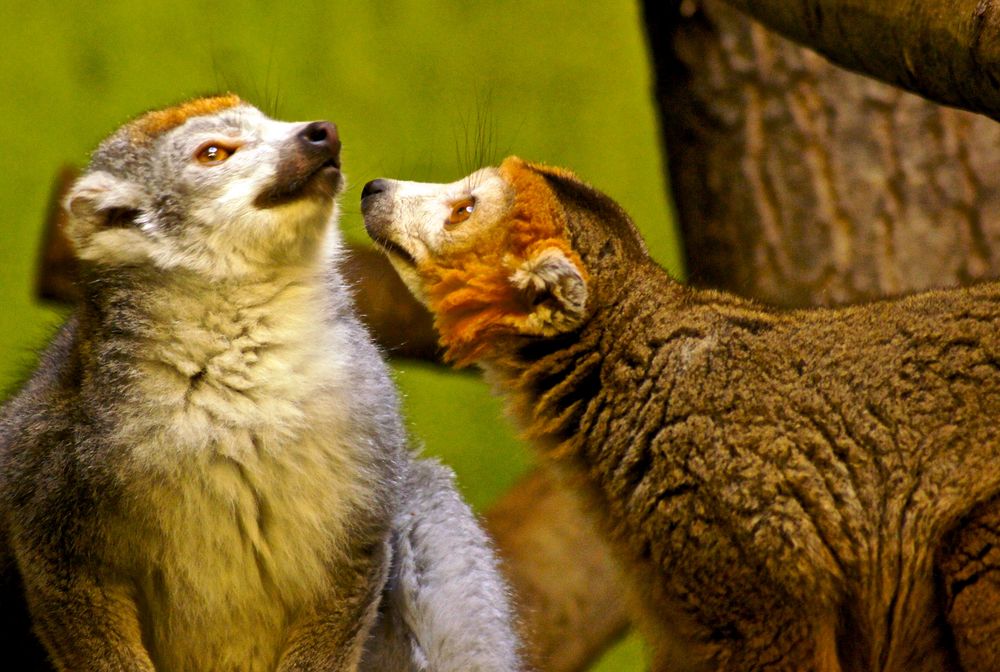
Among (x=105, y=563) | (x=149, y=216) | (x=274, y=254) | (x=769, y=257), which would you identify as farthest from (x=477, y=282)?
(x=769, y=257)

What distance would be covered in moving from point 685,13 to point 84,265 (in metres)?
2.97

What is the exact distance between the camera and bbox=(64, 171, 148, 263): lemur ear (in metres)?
3.53

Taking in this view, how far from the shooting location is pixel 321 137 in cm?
360

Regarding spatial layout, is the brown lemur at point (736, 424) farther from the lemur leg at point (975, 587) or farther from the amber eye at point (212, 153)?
the amber eye at point (212, 153)

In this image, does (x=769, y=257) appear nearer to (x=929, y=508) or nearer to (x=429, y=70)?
(x=929, y=508)

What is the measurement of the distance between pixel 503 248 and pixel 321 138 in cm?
65

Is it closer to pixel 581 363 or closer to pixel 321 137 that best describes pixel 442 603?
pixel 581 363

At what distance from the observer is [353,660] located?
11.4 feet

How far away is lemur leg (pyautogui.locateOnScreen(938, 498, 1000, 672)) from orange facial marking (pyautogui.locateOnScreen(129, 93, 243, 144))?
8.36ft

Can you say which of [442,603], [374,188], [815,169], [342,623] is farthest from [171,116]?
[815,169]

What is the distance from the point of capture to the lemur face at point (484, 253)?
3.42 meters

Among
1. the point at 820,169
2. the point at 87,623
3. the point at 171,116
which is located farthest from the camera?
the point at 820,169

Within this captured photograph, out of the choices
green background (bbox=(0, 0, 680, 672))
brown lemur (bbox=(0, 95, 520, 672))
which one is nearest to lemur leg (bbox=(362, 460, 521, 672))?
brown lemur (bbox=(0, 95, 520, 672))

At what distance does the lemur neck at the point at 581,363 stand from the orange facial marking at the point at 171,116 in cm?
125
